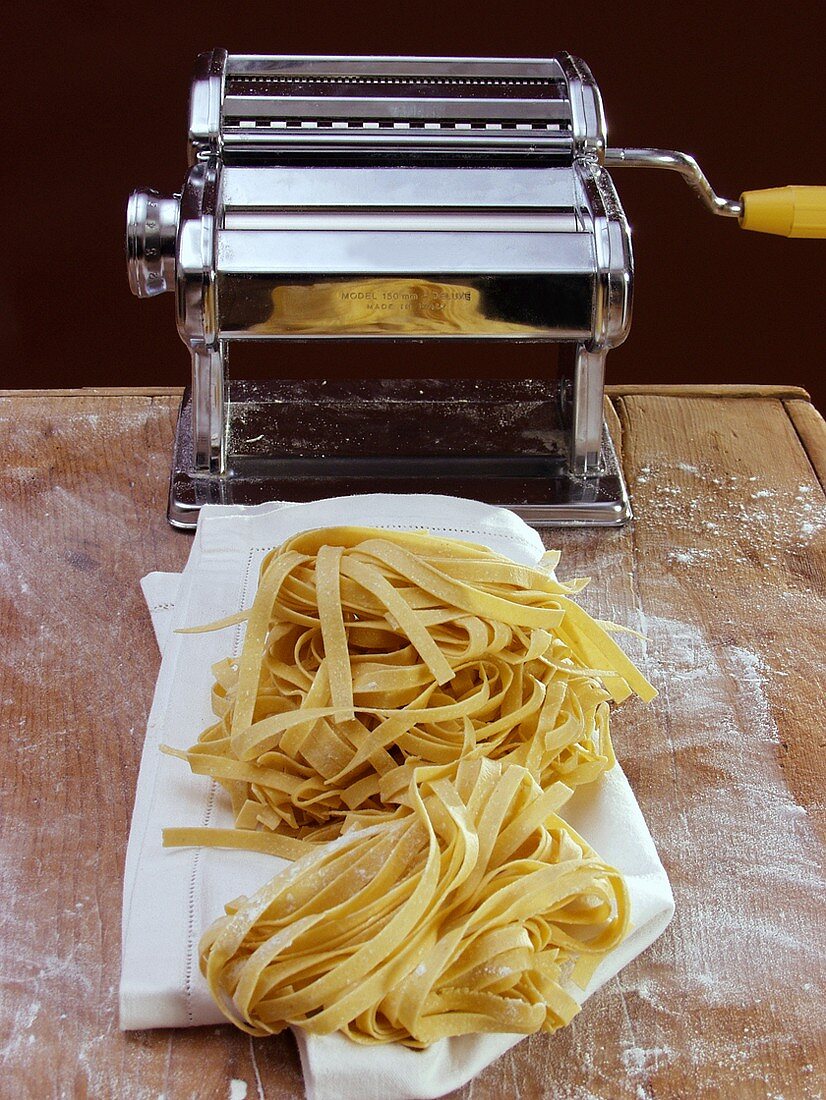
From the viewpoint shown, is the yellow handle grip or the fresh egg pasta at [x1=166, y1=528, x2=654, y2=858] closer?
the fresh egg pasta at [x1=166, y1=528, x2=654, y2=858]

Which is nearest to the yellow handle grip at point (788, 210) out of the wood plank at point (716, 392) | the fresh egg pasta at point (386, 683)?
the wood plank at point (716, 392)

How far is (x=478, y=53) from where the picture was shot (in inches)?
94.0

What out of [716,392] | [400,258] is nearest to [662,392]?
[716,392]

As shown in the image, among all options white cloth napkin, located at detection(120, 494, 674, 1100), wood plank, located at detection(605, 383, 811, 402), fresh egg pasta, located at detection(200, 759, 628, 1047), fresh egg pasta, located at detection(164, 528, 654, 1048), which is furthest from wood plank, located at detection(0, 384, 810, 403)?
fresh egg pasta, located at detection(200, 759, 628, 1047)

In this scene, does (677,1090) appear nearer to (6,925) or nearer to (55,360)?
(6,925)

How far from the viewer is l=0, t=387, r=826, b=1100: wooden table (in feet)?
2.79

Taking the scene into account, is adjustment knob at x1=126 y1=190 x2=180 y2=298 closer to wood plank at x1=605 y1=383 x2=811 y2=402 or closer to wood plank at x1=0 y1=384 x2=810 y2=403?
wood plank at x1=0 y1=384 x2=810 y2=403

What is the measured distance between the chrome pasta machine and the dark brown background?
882mm

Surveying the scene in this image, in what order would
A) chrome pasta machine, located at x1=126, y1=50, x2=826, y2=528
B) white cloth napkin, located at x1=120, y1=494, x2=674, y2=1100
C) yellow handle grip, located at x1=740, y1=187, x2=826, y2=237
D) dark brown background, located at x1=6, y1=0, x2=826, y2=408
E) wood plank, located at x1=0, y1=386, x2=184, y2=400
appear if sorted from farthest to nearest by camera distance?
dark brown background, located at x1=6, y1=0, x2=826, y2=408 → wood plank, located at x1=0, y1=386, x2=184, y2=400 → yellow handle grip, located at x1=740, y1=187, x2=826, y2=237 → chrome pasta machine, located at x1=126, y1=50, x2=826, y2=528 → white cloth napkin, located at x1=120, y1=494, x2=674, y2=1100

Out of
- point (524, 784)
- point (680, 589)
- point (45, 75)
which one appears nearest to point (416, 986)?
point (524, 784)

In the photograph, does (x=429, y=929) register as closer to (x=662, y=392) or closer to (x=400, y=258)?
(x=400, y=258)

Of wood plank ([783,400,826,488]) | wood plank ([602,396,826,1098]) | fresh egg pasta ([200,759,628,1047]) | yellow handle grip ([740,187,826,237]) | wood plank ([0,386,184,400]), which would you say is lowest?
wood plank ([0,386,184,400])

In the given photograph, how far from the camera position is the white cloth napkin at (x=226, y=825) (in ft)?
2.67

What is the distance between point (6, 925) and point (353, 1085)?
284 millimetres
